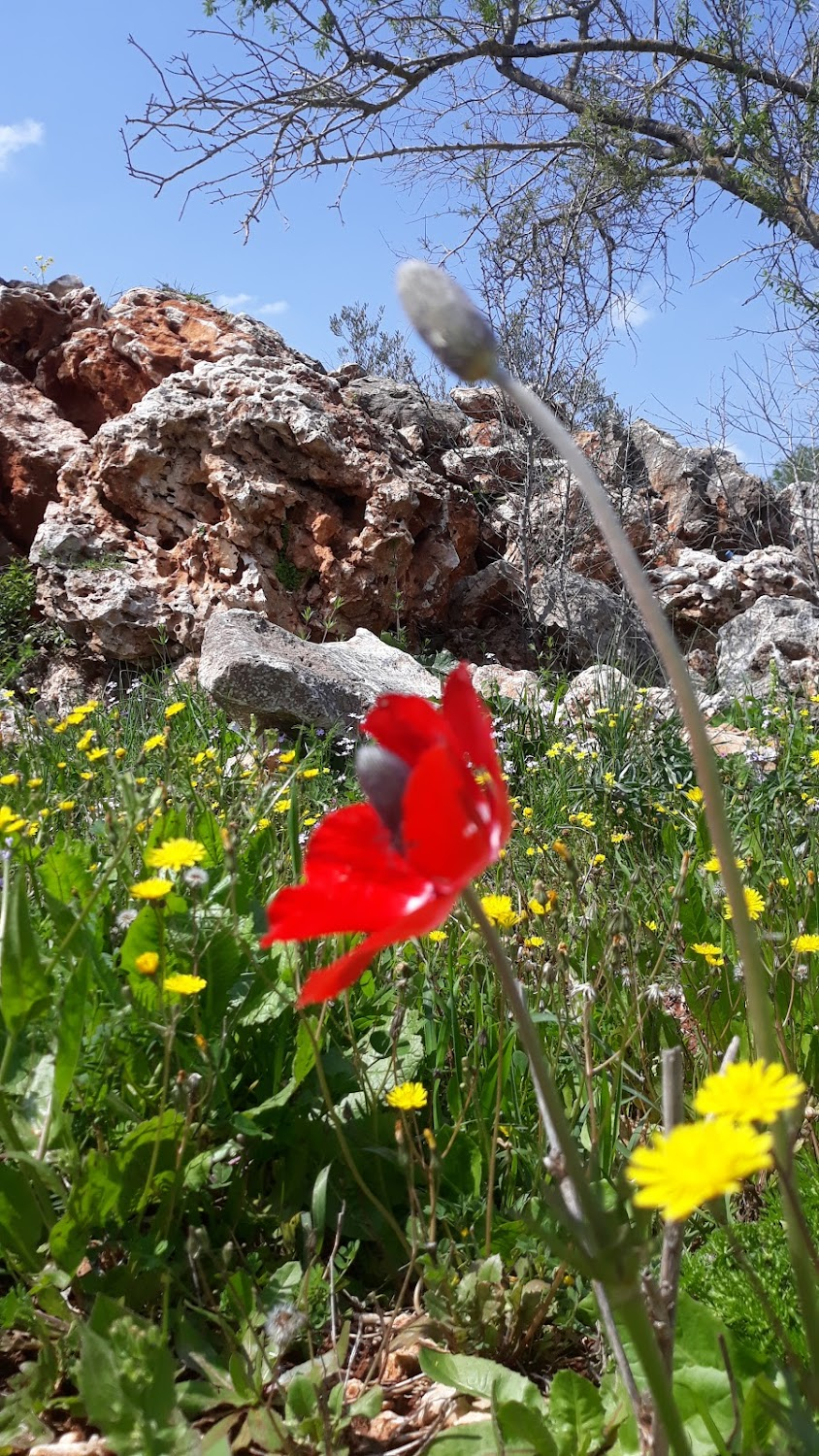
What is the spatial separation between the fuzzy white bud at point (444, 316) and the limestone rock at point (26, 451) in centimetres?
569

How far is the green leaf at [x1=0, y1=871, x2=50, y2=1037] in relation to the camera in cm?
116

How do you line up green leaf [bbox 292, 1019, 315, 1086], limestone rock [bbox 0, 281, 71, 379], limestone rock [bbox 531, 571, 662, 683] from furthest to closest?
limestone rock [bbox 531, 571, 662, 683]
limestone rock [bbox 0, 281, 71, 379]
green leaf [bbox 292, 1019, 315, 1086]

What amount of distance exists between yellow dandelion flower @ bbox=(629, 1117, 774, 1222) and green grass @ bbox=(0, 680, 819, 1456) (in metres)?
0.12

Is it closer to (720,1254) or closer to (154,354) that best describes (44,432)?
(154,354)

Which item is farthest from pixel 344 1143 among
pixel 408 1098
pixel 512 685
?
pixel 512 685

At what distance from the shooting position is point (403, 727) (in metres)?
0.74

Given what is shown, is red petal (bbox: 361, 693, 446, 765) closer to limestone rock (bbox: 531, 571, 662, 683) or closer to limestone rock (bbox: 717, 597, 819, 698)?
limestone rock (bbox: 717, 597, 819, 698)

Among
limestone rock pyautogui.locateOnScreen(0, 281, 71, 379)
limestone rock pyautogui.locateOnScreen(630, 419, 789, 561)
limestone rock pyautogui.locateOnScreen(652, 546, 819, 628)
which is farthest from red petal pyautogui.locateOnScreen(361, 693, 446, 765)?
limestone rock pyautogui.locateOnScreen(630, 419, 789, 561)

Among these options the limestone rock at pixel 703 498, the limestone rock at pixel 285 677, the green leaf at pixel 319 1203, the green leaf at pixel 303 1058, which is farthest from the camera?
the limestone rock at pixel 703 498

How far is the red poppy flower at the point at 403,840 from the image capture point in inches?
22.7

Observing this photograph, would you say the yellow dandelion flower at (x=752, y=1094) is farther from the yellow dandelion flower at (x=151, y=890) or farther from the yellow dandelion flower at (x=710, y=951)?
the yellow dandelion flower at (x=710, y=951)

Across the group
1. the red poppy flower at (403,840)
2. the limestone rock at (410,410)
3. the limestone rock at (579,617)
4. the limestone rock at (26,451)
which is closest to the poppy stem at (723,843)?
the red poppy flower at (403,840)

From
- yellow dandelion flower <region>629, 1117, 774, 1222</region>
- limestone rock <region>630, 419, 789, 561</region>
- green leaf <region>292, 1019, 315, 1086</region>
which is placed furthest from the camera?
limestone rock <region>630, 419, 789, 561</region>

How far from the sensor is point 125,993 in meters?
1.17
